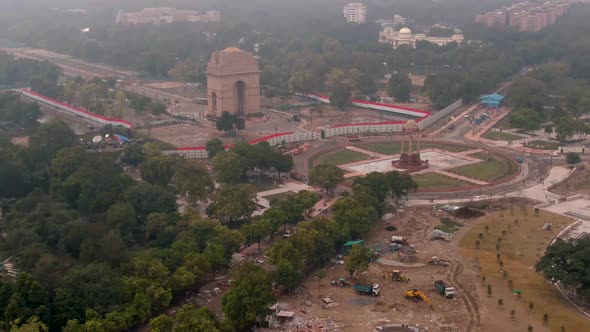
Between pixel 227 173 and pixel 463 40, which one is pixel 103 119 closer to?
pixel 227 173

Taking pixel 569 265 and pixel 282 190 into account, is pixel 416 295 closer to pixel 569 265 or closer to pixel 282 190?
pixel 569 265

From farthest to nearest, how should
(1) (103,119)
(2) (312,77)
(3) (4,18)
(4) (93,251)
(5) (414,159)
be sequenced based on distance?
(3) (4,18) < (2) (312,77) < (1) (103,119) < (5) (414,159) < (4) (93,251)

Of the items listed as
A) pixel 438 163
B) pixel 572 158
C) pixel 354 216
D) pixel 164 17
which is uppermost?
pixel 164 17

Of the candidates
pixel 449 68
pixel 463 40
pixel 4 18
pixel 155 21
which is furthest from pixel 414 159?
pixel 4 18

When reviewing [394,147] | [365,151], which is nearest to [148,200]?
[365,151]

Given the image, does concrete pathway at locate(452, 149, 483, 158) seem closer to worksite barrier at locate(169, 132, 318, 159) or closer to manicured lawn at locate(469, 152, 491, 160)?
manicured lawn at locate(469, 152, 491, 160)

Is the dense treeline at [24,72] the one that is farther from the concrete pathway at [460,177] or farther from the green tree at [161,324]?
the green tree at [161,324]

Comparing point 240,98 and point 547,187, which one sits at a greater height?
point 240,98

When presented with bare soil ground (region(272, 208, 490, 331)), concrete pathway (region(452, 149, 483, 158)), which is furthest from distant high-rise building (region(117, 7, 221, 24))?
bare soil ground (region(272, 208, 490, 331))
